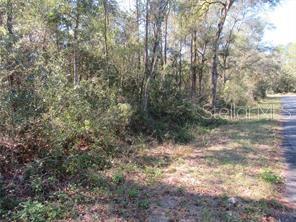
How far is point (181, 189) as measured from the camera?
7.30m

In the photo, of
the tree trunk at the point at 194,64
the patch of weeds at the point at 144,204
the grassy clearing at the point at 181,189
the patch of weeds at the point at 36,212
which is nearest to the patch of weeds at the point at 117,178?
the grassy clearing at the point at 181,189

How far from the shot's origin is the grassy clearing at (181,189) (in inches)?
233

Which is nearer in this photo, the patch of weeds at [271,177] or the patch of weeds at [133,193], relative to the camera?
the patch of weeds at [133,193]

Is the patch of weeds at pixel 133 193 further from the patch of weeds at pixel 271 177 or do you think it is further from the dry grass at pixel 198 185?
the patch of weeds at pixel 271 177

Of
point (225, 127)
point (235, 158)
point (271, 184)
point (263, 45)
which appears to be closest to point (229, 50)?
point (263, 45)

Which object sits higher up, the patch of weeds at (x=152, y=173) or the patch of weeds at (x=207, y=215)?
the patch of weeds at (x=152, y=173)

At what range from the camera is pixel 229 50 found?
33.7 m

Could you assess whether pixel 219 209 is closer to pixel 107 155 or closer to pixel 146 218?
pixel 146 218

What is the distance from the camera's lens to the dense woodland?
7.25 m

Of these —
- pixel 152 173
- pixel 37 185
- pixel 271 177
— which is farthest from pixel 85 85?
pixel 271 177

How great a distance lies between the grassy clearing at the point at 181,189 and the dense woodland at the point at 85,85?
0.68 m

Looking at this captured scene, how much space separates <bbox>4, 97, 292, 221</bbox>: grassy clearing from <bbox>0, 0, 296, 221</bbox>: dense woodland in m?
0.68

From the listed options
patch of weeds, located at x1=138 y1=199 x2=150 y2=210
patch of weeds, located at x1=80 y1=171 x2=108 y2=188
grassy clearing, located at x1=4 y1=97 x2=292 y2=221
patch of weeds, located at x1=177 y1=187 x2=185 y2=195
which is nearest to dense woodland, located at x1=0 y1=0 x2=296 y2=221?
patch of weeds, located at x1=80 y1=171 x2=108 y2=188

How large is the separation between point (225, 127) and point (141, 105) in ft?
17.0
